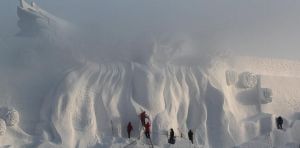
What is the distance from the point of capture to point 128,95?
1614 centimetres

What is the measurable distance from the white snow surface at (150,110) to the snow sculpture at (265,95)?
7.8 inches

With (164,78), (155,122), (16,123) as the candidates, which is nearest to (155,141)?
(155,122)

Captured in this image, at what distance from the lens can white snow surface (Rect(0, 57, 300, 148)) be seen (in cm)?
1488

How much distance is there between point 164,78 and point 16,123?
4096 millimetres

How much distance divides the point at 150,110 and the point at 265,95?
431 cm

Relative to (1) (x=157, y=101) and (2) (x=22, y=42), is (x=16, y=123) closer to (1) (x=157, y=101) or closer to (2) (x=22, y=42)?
(2) (x=22, y=42)

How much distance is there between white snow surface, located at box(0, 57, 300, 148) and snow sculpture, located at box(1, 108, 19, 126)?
19cm

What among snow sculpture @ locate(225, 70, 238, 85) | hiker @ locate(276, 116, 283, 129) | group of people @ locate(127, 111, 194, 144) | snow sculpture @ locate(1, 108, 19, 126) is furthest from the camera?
snow sculpture @ locate(225, 70, 238, 85)

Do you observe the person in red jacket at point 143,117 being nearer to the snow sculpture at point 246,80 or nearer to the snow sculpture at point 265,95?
the snow sculpture at point 246,80

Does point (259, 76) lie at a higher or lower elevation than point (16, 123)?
higher

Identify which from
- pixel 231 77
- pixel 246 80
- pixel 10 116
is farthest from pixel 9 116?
pixel 246 80

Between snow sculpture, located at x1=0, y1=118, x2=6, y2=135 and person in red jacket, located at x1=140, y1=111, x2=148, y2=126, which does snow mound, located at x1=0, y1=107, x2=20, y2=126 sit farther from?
person in red jacket, located at x1=140, y1=111, x2=148, y2=126

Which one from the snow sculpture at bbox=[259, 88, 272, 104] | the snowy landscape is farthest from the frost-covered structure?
the snow sculpture at bbox=[259, 88, 272, 104]

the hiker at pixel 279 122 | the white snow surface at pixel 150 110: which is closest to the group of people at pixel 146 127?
the white snow surface at pixel 150 110
